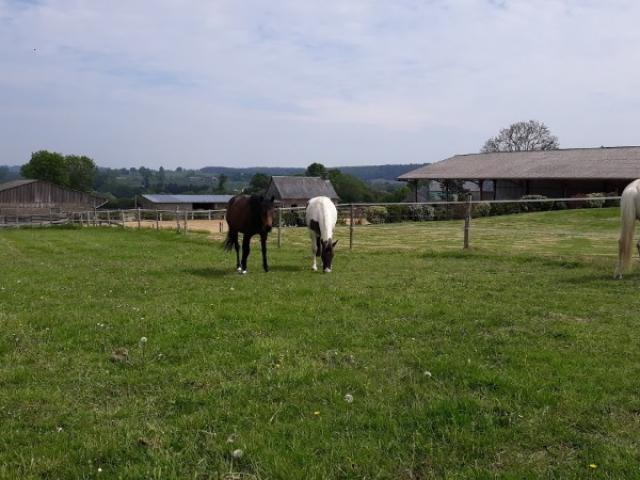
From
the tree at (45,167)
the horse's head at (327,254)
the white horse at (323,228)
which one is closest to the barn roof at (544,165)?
the white horse at (323,228)

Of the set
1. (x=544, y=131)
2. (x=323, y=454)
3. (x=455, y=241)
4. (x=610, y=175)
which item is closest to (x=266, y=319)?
(x=323, y=454)

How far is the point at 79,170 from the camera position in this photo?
97438 millimetres

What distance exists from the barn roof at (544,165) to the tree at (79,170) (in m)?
69.8

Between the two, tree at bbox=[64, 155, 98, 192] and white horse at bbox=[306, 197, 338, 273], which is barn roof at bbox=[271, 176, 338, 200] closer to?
white horse at bbox=[306, 197, 338, 273]

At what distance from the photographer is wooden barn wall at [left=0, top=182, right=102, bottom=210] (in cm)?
5498

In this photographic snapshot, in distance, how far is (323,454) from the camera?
3.36 metres

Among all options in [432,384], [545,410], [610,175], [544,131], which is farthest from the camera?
[544,131]

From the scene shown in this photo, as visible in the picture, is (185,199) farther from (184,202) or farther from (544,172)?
(544,172)

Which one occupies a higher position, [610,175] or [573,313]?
[610,175]

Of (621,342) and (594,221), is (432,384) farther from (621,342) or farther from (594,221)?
(594,221)

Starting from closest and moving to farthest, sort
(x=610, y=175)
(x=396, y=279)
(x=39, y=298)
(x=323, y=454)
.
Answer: (x=323, y=454) → (x=39, y=298) → (x=396, y=279) → (x=610, y=175)

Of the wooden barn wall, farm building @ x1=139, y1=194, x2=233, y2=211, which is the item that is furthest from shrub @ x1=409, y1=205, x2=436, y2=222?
farm building @ x1=139, y1=194, x2=233, y2=211

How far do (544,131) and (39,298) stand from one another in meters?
75.3

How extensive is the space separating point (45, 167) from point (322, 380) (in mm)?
95552
